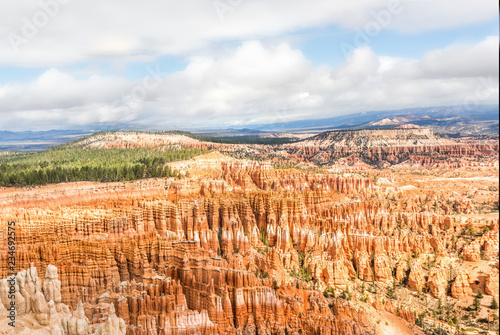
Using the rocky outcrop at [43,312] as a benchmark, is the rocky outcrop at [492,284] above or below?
below

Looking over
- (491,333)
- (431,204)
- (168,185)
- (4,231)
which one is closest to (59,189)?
(168,185)

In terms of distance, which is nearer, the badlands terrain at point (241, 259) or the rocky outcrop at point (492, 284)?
the badlands terrain at point (241, 259)

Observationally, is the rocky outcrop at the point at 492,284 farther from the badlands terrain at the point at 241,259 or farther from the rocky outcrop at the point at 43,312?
the rocky outcrop at the point at 43,312

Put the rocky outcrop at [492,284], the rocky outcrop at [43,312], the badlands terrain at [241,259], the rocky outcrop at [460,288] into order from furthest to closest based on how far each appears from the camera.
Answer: the rocky outcrop at [460,288] → the rocky outcrop at [492,284] → the badlands terrain at [241,259] → the rocky outcrop at [43,312]

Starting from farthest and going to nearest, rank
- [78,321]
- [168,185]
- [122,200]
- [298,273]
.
Answer: [168,185]
[122,200]
[298,273]
[78,321]

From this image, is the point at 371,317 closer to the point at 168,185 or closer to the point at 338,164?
the point at 168,185

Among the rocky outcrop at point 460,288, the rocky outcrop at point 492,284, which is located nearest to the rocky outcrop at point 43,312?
the rocky outcrop at point 460,288

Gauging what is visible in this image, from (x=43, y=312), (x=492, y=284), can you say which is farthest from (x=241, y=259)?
(x=492, y=284)

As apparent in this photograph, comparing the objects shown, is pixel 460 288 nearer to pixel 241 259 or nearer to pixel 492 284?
pixel 492 284

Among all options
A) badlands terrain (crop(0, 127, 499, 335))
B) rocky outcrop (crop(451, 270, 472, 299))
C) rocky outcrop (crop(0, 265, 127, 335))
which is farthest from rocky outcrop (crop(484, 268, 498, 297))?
rocky outcrop (crop(0, 265, 127, 335))
